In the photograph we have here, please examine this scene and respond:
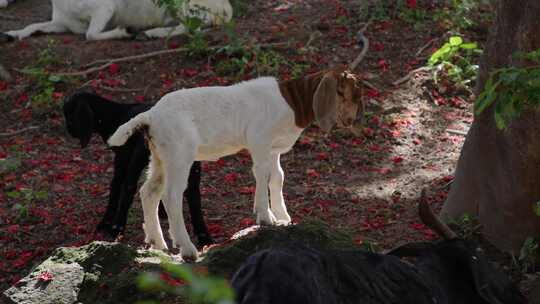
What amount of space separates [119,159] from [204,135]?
93cm

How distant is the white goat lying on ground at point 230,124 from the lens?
5.34 meters

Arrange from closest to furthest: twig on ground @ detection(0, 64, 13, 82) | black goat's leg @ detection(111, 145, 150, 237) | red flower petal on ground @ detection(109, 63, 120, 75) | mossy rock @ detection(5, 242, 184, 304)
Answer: mossy rock @ detection(5, 242, 184, 304)
black goat's leg @ detection(111, 145, 150, 237)
red flower petal on ground @ detection(109, 63, 120, 75)
twig on ground @ detection(0, 64, 13, 82)

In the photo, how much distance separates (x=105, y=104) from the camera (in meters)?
6.14

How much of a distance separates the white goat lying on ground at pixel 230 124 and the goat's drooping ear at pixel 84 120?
2.34ft

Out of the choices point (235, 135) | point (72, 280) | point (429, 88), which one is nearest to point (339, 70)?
point (235, 135)

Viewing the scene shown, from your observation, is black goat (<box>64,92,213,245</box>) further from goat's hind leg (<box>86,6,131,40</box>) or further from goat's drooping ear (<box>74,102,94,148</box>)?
goat's hind leg (<box>86,6,131,40</box>)

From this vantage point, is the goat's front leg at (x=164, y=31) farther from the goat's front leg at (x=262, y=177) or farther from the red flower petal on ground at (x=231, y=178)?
the goat's front leg at (x=262, y=177)

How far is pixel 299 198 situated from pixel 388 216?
83 centimetres

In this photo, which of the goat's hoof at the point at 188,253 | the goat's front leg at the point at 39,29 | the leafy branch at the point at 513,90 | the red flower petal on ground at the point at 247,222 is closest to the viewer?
the leafy branch at the point at 513,90

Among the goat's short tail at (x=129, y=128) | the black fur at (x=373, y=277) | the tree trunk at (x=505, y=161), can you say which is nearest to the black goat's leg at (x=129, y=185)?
the goat's short tail at (x=129, y=128)

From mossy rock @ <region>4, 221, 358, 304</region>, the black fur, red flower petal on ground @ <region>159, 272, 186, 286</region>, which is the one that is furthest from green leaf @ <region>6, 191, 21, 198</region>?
the black fur

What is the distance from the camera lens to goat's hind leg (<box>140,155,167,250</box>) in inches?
221

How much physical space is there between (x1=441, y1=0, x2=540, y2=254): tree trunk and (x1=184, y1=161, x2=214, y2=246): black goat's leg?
1676mm

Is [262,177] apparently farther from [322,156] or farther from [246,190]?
[322,156]
